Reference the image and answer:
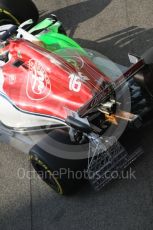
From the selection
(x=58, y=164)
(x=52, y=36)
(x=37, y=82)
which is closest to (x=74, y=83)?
Answer: (x=37, y=82)

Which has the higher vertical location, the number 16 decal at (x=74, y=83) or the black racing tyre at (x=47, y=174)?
the number 16 decal at (x=74, y=83)

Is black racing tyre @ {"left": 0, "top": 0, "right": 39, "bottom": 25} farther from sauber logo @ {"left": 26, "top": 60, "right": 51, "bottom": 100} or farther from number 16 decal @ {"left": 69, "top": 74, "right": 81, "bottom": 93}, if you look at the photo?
number 16 decal @ {"left": 69, "top": 74, "right": 81, "bottom": 93}

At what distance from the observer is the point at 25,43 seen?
304 cm

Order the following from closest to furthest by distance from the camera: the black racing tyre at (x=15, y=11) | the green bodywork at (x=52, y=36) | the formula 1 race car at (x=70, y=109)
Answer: the formula 1 race car at (x=70, y=109) < the green bodywork at (x=52, y=36) < the black racing tyre at (x=15, y=11)

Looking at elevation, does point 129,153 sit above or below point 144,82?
below

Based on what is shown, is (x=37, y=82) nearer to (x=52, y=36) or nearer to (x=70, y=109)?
(x=70, y=109)

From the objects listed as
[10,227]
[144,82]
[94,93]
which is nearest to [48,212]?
[10,227]

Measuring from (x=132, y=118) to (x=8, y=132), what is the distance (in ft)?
2.93

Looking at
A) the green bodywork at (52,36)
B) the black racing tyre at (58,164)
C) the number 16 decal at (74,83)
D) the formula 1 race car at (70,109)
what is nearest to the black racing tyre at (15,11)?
the green bodywork at (52,36)

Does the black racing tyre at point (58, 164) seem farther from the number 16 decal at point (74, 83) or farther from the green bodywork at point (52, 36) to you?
the green bodywork at point (52, 36)

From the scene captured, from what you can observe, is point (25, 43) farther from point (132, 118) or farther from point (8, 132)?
point (132, 118)

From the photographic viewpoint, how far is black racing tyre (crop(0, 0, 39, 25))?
3.72 meters

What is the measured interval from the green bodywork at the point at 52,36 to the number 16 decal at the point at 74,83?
47cm

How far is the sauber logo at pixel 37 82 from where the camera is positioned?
9.43 feet
